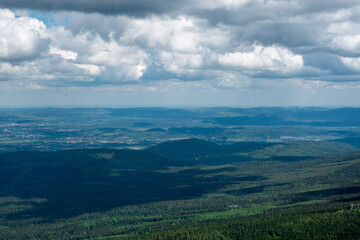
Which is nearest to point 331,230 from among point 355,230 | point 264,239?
point 355,230

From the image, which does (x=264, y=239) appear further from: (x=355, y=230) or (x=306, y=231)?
(x=355, y=230)

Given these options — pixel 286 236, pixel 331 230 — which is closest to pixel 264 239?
pixel 286 236

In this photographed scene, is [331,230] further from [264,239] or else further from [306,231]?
[264,239]

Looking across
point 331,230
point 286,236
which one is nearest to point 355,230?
point 331,230

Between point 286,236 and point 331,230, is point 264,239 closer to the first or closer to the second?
point 286,236

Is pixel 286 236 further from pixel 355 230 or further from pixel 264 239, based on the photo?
pixel 355 230
